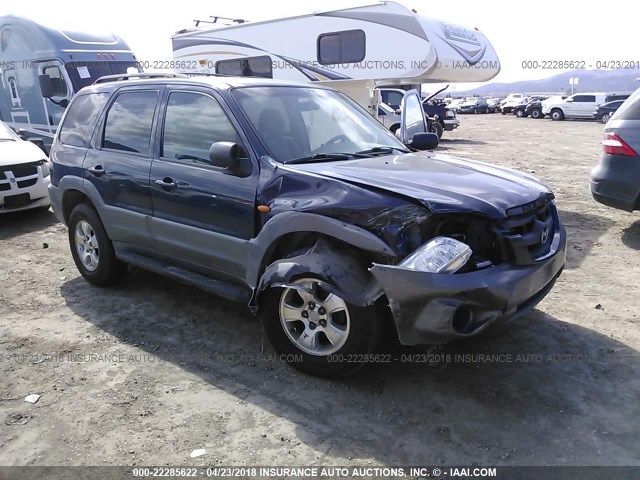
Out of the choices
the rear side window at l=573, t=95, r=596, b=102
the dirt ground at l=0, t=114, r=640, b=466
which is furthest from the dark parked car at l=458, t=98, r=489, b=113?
the dirt ground at l=0, t=114, r=640, b=466

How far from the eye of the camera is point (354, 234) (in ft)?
9.95

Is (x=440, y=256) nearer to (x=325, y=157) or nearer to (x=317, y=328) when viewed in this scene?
(x=317, y=328)

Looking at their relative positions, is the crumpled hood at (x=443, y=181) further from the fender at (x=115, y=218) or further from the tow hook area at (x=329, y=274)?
the fender at (x=115, y=218)

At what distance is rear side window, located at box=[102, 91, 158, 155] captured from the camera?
4.36 meters

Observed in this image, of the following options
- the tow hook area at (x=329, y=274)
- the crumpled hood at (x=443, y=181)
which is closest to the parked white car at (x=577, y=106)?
the crumpled hood at (x=443, y=181)

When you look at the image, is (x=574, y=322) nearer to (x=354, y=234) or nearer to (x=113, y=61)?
(x=354, y=234)

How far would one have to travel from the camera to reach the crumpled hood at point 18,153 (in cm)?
745

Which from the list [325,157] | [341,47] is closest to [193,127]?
[325,157]

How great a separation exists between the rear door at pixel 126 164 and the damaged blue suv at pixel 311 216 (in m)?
0.01

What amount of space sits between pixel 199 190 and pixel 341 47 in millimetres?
8414

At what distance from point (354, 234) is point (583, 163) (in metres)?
11.6

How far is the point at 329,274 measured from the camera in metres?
3.09

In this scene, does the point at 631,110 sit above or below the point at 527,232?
above

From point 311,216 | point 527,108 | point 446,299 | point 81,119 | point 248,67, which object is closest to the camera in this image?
point 446,299
